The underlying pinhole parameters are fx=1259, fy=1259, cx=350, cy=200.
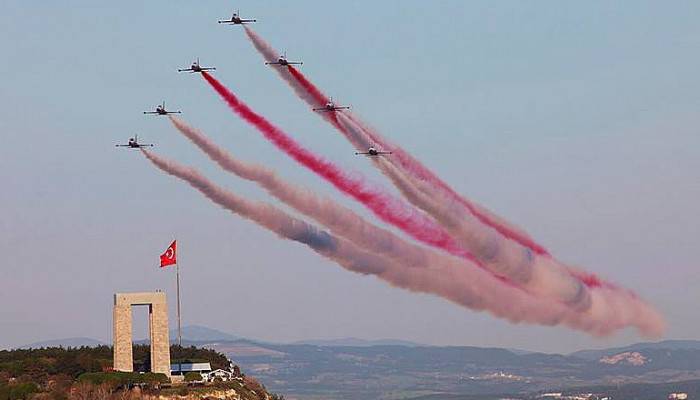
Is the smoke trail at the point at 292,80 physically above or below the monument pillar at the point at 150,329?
above

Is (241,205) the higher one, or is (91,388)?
(241,205)

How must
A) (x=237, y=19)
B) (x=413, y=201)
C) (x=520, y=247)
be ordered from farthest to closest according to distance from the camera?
(x=520, y=247), (x=413, y=201), (x=237, y=19)

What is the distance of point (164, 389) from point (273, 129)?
47.5 m

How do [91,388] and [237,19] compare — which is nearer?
[237,19]

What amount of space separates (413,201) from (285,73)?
2482 cm

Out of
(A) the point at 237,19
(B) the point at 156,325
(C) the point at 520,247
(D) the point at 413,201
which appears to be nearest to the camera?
(A) the point at 237,19

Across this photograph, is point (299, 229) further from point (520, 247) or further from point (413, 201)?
point (520, 247)

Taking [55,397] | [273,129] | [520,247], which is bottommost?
[55,397]

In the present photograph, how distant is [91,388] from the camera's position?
183375mm

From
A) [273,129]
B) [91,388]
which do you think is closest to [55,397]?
[91,388]

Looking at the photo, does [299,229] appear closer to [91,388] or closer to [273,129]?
[273,129]

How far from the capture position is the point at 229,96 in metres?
167

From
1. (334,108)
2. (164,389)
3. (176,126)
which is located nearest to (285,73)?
(334,108)

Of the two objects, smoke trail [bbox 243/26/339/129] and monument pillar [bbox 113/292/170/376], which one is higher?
smoke trail [bbox 243/26/339/129]
